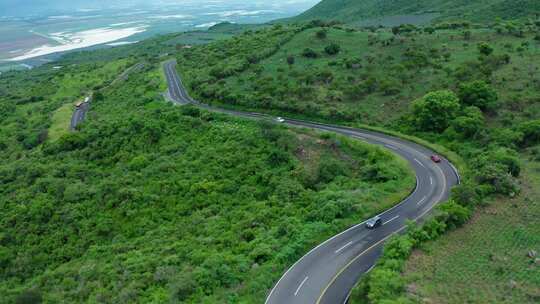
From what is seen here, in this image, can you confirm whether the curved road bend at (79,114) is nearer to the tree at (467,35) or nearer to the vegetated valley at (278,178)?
the vegetated valley at (278,178)

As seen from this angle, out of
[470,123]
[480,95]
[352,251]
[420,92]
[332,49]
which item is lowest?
[352,251]

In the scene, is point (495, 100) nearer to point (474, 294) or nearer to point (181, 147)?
point (474, 294)

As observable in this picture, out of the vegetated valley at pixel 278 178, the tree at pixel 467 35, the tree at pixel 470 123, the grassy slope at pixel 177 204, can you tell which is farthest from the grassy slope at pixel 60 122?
the tree at pixel 467 35

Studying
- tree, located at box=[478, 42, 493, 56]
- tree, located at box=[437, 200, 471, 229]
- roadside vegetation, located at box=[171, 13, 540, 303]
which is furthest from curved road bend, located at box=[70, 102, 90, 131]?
tree, located at box=[478, 42, 493, 56]

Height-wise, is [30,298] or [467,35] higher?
[467,35]

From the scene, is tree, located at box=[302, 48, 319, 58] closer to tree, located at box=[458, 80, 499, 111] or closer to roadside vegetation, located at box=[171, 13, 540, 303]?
roadside vegetation, located at box=[171, 13, 540, 303]

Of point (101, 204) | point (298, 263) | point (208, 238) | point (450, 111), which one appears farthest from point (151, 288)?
point (450, 111)

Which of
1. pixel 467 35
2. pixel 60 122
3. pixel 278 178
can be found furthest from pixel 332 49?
pixel 60 122

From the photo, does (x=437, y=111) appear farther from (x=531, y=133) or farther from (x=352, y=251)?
(x=352, y=251)
